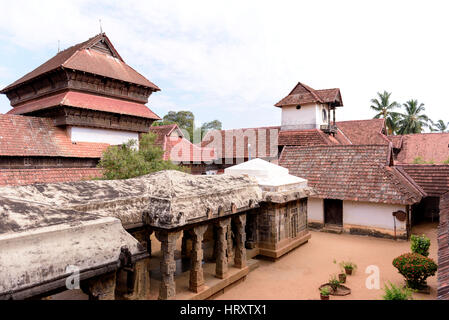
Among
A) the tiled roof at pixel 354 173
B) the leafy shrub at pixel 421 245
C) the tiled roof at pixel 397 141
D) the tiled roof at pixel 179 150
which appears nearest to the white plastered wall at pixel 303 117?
the tiled roof at pixel 354 173

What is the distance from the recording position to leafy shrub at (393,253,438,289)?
781 centimetres

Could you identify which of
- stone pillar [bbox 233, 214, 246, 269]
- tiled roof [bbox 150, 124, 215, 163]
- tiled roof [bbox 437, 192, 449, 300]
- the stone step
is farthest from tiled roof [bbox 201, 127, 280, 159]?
tiled roof [bbox 437, 192, 449, 300]

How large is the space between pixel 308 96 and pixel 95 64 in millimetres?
17713

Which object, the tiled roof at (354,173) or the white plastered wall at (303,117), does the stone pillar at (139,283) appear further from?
the white plastered wall at (303,117)

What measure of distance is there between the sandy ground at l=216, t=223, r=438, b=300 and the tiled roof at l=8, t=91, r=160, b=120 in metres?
11.6

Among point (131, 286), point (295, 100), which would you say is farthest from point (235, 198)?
point (295, 100)

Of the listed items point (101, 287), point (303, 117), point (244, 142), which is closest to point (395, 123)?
point (303, 117)

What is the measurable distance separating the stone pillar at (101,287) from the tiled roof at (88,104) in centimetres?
1176

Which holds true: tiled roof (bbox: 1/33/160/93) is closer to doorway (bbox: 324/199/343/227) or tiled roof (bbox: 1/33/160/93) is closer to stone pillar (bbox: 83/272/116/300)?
doorway (bbox: 324/199/343/227)

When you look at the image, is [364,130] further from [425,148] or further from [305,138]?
[305,138]

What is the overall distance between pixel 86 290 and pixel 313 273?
291 inches

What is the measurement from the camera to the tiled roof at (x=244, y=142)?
28.0m

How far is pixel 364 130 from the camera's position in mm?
30891

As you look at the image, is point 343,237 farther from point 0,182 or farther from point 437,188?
point 0,182
